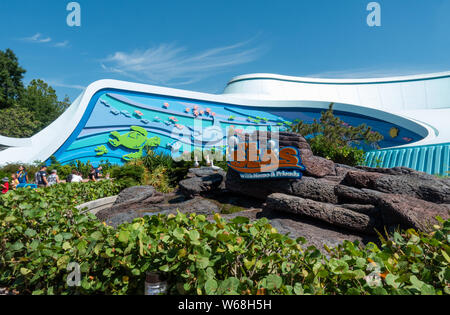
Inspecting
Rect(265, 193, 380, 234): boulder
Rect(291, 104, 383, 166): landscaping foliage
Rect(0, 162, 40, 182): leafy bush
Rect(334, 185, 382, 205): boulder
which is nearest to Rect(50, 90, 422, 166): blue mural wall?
Rect(0, 162, 40, 182): leafy bush

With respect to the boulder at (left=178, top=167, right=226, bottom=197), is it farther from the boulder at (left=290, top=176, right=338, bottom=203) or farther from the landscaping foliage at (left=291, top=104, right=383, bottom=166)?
the landscaping foliage at (left=291, top=104, right=383, bottom=166)

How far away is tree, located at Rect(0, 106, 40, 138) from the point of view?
29.8 metres

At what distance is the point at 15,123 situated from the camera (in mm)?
30609

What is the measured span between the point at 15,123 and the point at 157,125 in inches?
910

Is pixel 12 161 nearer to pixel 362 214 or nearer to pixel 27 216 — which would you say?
pixel 27 216

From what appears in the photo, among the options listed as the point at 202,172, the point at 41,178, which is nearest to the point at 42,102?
the point at 41,178

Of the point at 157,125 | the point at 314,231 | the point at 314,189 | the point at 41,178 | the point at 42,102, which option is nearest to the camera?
the point at 314,231

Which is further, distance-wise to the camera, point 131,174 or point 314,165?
point 131,174

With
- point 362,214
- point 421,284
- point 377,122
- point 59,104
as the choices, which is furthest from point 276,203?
point 59,104

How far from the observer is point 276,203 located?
16.4 ft

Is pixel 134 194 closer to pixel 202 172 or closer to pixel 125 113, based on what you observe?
pixel 202 172
